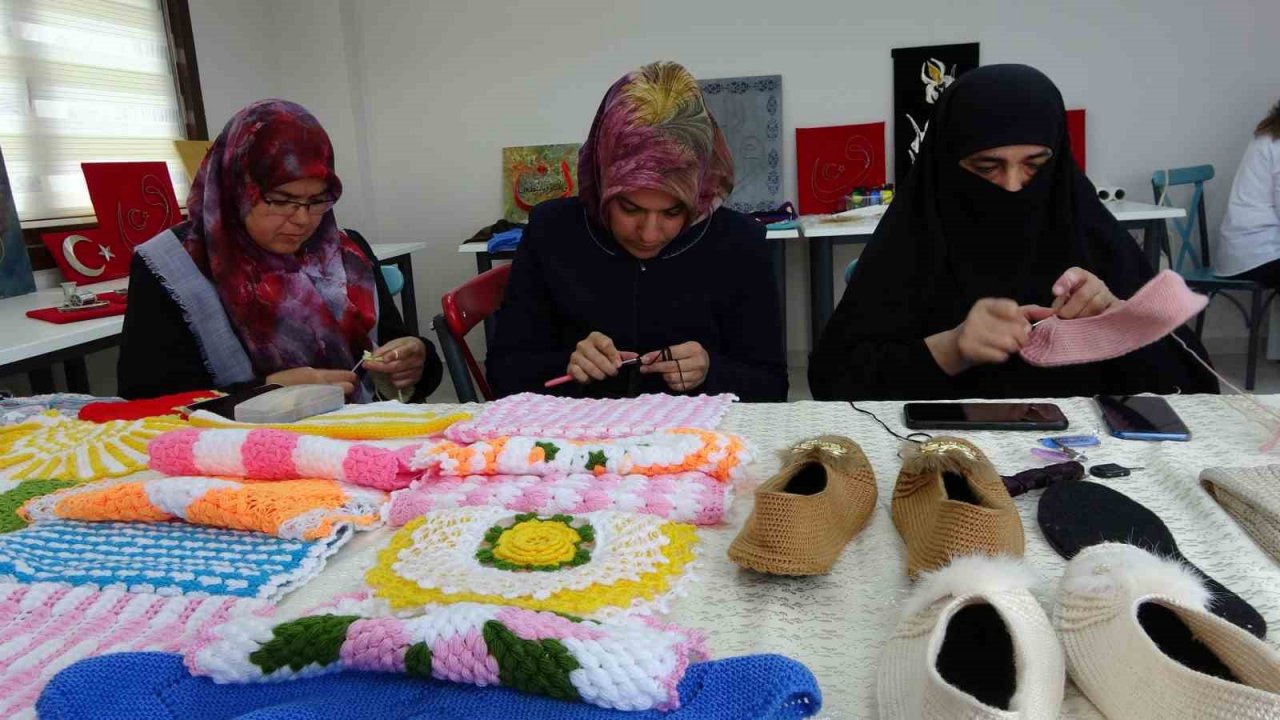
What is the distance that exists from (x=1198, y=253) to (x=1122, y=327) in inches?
151

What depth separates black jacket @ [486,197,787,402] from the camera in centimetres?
172

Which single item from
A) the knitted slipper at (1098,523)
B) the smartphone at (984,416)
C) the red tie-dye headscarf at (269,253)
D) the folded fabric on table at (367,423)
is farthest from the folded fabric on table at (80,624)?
the red tie-dye headscarf at (269,253)

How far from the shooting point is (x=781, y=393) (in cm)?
171

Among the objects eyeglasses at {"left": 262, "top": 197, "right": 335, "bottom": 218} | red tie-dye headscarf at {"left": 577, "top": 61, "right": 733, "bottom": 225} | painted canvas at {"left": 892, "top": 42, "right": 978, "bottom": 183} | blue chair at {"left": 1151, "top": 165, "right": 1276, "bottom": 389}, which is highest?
painted canvas at {"left": 892, "top": 42, "right": 978, "bottom": 183}

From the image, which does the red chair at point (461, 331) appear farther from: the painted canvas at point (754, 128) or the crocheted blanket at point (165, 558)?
the painted canvas at point (754, 128)

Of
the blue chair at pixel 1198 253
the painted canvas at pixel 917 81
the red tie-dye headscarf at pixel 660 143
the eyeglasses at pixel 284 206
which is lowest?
the blue chair at pixel 1198 253

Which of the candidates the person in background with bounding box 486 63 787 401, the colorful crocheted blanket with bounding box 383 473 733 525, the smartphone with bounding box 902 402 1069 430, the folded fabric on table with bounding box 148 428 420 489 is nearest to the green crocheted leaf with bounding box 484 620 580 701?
the colorful crocheted blanket with bounding box 383 473 733 525

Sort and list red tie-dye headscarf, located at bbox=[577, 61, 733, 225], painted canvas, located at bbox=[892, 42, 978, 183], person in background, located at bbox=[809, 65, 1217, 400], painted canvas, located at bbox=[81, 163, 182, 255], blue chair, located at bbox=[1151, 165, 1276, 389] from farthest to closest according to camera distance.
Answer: painted canvas, located at bbox=[892, 42, 978, 183], blue chair, located at bbox=[1151, 165, 1276, 389], painted canvas, located at bbox=[81, 163, 182, 255], red tie-dye headscarf, located at bbox=[577, 61, 733, 225], person in background, located at bbox=[809, 65, 1217, 400]

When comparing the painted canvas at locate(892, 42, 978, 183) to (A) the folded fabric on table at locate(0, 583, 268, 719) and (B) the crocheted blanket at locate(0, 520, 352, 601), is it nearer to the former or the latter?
(B) the crocheted blanket at locate(0, 520, 352, 601)

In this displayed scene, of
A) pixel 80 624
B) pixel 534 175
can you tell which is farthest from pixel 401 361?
pixel 534 175

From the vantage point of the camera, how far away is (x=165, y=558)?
84cm

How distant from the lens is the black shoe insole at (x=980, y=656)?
1.83 ft

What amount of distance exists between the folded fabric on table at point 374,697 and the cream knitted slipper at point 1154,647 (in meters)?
0.20

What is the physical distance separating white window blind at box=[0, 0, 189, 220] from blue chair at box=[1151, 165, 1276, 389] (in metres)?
4.99
